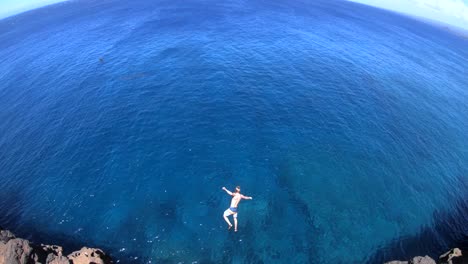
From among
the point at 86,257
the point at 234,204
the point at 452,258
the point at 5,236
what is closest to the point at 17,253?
the point at 5,236

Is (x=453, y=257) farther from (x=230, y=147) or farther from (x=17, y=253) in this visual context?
(x=17, y=253)

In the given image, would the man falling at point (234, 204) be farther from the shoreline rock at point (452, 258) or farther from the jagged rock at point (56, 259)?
the shoreline rock at point (452, 258)

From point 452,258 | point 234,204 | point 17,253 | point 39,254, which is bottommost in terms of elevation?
point 39,254

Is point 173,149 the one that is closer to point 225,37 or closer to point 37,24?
point 225,37

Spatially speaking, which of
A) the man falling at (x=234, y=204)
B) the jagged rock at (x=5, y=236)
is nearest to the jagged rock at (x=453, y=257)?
the man falling at (x=234, y=204)

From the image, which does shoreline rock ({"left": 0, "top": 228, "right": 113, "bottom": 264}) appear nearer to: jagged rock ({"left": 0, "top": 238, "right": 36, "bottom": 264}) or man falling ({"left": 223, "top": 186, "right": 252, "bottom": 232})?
jagged rock ({"left": 0, "top": 238, "right": 36, "bottom": 264})

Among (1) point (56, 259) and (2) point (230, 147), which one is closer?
(1) point (56, 259)

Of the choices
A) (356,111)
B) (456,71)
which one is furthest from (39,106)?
(456,71)
